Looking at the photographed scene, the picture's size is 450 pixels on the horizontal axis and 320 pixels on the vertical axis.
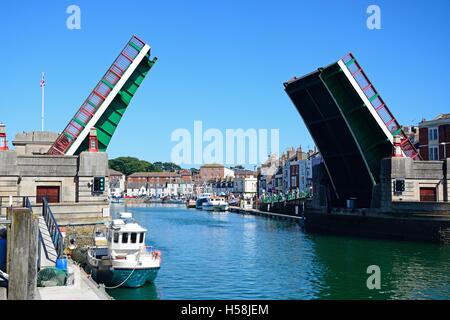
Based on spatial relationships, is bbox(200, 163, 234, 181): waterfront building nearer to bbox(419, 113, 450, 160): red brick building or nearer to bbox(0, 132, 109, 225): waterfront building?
bbox(419, 113, 450, 160): red brick building

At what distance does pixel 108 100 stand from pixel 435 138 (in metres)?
30.1

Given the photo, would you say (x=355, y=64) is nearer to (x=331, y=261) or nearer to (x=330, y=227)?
(x=331, y=261)

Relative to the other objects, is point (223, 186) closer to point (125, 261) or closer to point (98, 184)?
point (98, 184)

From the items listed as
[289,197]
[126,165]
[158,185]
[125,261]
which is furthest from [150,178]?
[125,261]

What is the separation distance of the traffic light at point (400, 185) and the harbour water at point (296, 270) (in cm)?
351

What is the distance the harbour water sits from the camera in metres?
19.4

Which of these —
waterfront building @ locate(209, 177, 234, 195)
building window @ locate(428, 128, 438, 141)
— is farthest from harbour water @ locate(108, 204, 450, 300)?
waterfront building @ locate(209, 177, 234, 195)

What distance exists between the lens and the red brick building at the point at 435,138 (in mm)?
45188

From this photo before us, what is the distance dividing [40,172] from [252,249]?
13.9 metres

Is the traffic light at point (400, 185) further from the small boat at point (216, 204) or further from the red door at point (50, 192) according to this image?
the small boat at point (216, 204)

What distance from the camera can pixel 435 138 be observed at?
153 ft

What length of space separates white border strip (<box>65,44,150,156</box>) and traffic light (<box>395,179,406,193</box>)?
59.5 feet
